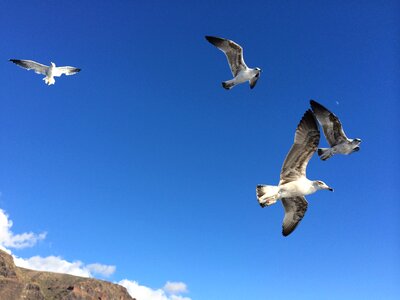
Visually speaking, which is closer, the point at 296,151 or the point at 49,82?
the point at 296,151

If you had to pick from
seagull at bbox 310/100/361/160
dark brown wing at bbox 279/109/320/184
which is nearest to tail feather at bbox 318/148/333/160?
seagull at bbox 310/100/361/160

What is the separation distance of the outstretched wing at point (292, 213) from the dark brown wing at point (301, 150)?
1653 millimetres

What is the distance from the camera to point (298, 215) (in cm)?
2044

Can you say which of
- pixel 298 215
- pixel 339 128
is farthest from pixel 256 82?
pixel 298 215

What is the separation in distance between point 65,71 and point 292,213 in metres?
25.2

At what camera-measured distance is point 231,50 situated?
30.6 m

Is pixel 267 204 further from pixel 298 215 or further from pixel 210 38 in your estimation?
pixel 210 38

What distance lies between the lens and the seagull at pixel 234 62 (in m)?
30.5

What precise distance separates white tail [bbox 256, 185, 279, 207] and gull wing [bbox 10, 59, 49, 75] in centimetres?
2543

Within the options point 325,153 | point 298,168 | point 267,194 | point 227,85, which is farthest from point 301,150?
point 227,85

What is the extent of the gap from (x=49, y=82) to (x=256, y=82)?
1501 cm

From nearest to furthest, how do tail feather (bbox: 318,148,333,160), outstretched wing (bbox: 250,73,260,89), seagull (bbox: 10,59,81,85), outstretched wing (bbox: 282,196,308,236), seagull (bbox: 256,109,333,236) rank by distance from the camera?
seagull (bbox: 256,109,333,236), outstretched wing (bbox: 282,196,308,236), tail feather (bbox: 318,148,333,160), outstretched wing (bbox: 250,73,260,89), seagull (bbox: 10,59,81,85)

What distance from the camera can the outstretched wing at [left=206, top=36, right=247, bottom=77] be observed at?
30.4 m

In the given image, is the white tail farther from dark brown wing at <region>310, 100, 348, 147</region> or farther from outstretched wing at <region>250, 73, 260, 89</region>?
outstretched wing at <region>250, 73, 260, 89</region>
